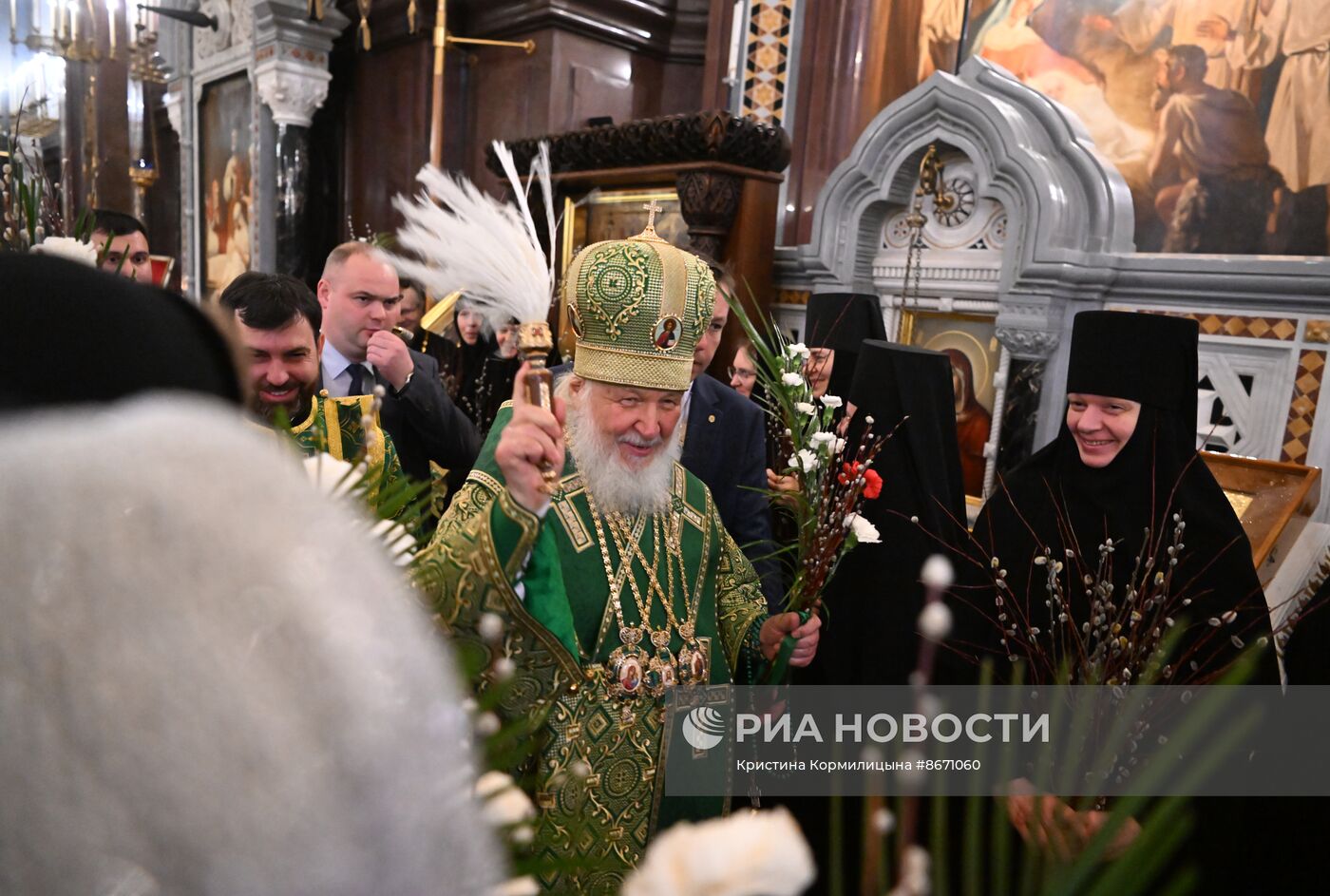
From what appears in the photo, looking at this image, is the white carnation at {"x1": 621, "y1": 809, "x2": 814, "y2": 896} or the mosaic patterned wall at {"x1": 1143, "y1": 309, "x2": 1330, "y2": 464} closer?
the white carnation at {"x1": 621, "y1": 809, "x2": 814, "y2": 896}

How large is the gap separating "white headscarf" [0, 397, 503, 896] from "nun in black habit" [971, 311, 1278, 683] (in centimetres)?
261

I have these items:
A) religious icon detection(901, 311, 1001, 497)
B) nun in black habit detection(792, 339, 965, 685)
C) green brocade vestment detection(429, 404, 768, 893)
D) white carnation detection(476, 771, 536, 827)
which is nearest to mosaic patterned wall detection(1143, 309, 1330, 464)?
religious icon detection(901, 311, 1001, 497)

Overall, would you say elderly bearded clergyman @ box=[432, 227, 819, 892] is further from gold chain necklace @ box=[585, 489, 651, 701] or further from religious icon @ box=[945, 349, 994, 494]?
religious icon @ box=[945, 349, 994, 494]

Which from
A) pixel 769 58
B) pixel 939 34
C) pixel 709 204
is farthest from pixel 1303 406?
pixel 769 58

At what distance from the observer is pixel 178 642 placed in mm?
360

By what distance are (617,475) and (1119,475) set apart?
181 centimetres

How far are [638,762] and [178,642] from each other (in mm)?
1819

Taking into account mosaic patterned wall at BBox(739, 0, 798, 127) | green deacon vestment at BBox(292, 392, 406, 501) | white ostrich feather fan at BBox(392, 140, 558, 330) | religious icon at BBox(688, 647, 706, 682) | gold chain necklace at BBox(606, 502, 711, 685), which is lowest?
religious icon at BBox(688, 647, 706, 682)

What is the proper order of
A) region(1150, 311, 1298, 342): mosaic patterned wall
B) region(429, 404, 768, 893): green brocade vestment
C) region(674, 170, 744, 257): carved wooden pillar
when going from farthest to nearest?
region(674, 170, 744, 257): carved wooden pillar, region(1150, 311, 1298, 342): mosaic patterned wall, region(429, 404, 768, 893): green brocade vestment

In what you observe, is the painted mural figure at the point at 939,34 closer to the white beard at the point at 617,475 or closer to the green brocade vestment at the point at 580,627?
the white beard at the point at 617,475

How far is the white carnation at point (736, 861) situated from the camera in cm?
43

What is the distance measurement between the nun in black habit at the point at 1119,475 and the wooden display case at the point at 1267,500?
503 mm

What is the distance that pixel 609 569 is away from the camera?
6.97 ft

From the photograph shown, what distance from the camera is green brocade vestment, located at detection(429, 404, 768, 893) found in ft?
5.43
